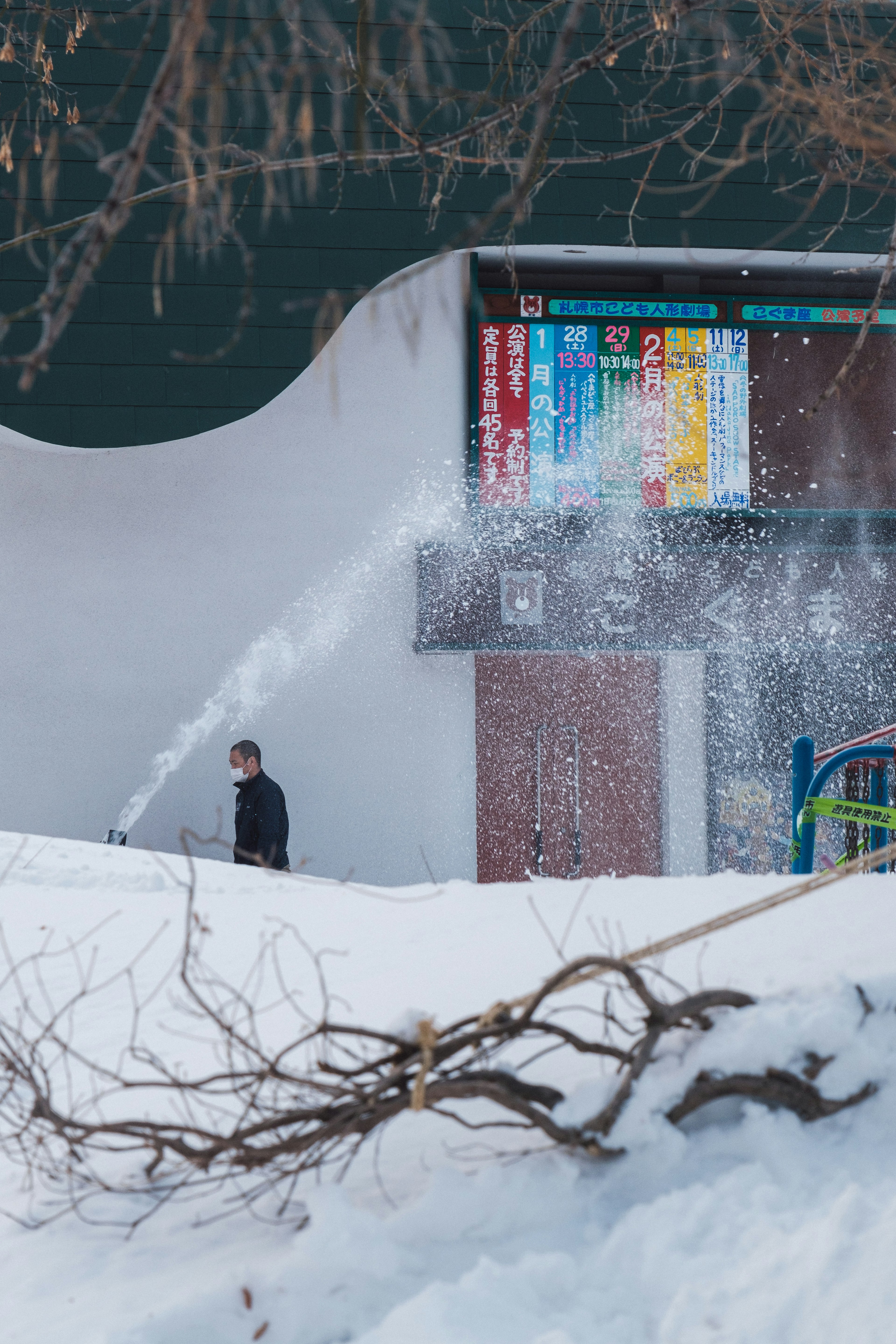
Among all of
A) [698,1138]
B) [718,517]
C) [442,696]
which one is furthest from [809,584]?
[698,1138]

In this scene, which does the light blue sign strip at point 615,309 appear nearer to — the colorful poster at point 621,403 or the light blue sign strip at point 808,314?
the colorful poster at point 621,403

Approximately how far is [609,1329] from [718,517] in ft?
19.0

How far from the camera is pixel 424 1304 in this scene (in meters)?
1.35

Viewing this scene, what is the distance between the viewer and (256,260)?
651cm

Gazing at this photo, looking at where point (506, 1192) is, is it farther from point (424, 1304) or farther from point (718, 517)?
point (718, 517)

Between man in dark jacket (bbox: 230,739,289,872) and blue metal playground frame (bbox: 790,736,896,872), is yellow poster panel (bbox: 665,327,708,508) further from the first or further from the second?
man in dark jacket (bbox: 230,739,289,872)

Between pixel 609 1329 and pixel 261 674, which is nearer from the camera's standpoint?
pixel 609 1329

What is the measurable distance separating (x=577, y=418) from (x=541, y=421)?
0.79 ft

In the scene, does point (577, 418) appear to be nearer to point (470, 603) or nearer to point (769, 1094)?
point (470, 603)

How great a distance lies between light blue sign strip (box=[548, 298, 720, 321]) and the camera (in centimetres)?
661

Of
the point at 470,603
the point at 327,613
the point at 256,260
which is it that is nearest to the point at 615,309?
the point at 470,603

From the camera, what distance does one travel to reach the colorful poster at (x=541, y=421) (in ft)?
21.5

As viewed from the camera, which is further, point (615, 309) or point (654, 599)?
point (615, 309)

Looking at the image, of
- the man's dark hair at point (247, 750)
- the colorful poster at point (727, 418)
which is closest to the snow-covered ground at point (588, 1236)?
the man's dark hair at point (247, 750)
